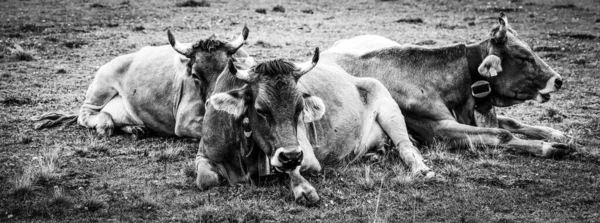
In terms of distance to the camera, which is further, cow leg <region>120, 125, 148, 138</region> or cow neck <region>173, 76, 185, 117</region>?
cow leg <region>120, 125, 148, 138</region>

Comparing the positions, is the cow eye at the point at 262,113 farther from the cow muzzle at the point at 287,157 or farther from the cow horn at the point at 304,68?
the cow horn at the point at 304,68

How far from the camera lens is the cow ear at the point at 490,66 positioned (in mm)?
9047

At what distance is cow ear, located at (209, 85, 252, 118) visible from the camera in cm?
639

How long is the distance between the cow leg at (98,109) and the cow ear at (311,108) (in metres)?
3.97

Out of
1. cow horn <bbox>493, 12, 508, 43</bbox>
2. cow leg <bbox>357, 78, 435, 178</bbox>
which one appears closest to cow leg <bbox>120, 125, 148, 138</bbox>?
cow leg <bbox>357, 78, 435, 178</bbox>

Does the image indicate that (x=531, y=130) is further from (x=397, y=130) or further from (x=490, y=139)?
(x=397, y=130)

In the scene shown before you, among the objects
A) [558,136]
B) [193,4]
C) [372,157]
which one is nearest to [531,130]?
[558,136]


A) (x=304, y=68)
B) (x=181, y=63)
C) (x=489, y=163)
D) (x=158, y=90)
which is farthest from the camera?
(x=158, y=90)

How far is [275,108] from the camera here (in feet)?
20.7

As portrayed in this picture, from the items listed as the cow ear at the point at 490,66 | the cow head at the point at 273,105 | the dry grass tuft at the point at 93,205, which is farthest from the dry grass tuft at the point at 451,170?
the dry grass tuft at the point at 93,205

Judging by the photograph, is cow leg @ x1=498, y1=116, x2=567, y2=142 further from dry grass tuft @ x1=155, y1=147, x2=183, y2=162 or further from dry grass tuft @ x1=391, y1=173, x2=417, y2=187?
dry grass tuft @ x1=155, y1=147, x2=183, y2=162

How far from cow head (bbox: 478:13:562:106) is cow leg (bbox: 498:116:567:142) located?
1.31 feet

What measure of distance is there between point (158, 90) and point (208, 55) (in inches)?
55.7

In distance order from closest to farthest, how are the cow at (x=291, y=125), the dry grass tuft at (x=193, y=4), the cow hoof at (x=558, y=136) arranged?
1. the cow at (x=291, y=125)
2. the cow hoof at (x=558, y=136)
3. the dry grass tuft at (x=193, y=4)
